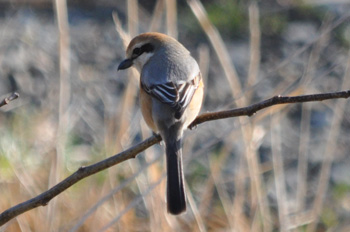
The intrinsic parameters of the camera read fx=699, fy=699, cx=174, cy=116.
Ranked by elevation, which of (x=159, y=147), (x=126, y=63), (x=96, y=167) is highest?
(x=96, y=167)

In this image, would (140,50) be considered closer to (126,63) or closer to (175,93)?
(126,63)

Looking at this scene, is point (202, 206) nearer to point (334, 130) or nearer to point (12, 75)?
point (334, 130)

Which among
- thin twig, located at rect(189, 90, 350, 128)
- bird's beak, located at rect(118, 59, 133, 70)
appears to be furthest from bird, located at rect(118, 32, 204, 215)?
thin twig, located at rect(189, 90, 350, 128)

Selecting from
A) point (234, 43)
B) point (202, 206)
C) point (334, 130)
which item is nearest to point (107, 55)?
point (234, 43)

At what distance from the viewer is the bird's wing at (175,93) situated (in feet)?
9.57

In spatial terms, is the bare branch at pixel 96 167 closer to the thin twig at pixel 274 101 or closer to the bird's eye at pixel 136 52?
the thin twig at pixel 274 101

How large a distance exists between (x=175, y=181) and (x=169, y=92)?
0.53m

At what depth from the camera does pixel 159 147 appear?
506 centimetres

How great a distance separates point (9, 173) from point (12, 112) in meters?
0.86

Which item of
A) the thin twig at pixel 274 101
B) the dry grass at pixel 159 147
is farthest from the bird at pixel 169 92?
the thin twig at pixel 274 101

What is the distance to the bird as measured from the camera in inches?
106

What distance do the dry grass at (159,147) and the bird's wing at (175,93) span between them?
0.18 metres

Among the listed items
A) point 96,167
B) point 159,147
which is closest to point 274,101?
point 96,167

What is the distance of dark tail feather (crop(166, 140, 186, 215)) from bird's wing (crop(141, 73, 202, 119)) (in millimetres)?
166
